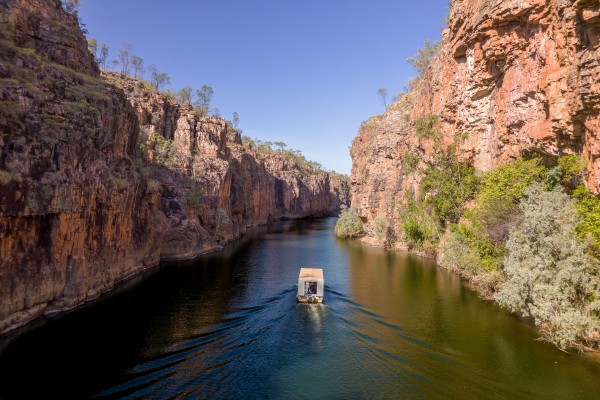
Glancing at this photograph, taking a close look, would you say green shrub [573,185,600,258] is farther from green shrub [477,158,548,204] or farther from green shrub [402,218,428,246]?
green shrub [402,218,428,246]

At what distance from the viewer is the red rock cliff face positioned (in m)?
23.6

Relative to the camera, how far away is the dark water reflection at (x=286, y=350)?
1811cm

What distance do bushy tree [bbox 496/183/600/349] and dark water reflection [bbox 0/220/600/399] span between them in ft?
7.15

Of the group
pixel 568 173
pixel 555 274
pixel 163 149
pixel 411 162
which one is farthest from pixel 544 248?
pixel 163 149

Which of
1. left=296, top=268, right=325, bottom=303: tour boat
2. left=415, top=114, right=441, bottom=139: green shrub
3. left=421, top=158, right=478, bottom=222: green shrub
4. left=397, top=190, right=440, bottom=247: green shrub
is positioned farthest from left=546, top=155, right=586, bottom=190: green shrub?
left=397, top=190, right=440, bottom=247: green shrub

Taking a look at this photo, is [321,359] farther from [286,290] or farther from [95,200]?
[95,200]

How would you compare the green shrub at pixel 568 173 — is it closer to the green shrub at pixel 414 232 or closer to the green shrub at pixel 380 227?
the green shrub at pixel 414 232

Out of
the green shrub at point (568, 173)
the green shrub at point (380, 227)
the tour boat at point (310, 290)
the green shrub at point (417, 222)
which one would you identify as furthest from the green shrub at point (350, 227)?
the green shrub at point (568, 173)

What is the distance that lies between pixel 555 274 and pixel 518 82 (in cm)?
2114

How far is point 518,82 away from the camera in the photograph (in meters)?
34.5

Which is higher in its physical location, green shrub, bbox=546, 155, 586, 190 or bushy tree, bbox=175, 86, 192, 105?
bushy tree, bbox=175, 86, 192, 105

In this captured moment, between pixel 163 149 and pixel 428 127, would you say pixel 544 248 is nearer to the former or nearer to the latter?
pixel 428 127

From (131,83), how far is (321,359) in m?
A: 78.6

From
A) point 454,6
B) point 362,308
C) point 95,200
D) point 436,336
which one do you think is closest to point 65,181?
point 95,200
